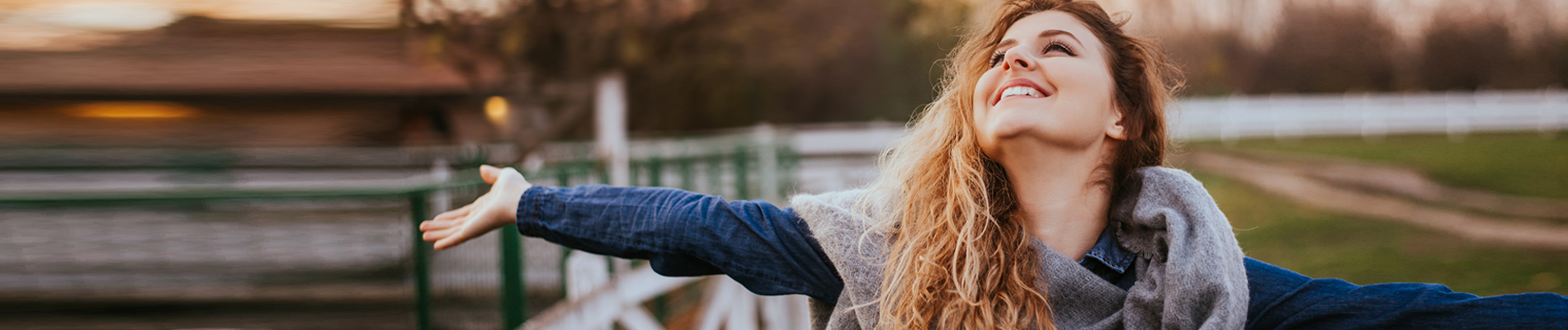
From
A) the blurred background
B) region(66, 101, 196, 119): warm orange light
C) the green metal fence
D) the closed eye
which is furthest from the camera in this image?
region(66, 101, 196, 119): warm orange light

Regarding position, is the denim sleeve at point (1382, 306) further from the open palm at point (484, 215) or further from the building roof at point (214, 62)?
the building roof at point (214, 62)

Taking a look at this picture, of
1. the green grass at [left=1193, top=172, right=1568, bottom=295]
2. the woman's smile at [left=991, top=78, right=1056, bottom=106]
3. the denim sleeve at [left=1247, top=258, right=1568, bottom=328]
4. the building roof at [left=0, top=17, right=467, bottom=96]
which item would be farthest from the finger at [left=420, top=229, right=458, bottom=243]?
the green grass at [left=1193, top=172, right=1568, bottom=295]

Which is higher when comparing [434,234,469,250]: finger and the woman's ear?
the woman's ear

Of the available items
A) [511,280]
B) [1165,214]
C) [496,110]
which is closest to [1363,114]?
[496,110]

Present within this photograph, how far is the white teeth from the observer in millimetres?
1618

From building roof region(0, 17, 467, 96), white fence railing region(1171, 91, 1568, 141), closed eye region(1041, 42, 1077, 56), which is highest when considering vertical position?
closed eye region(1041, 42, 1077, 56)

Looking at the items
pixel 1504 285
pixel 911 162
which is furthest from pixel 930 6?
pixel 911 162

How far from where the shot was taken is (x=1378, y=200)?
1247 centimetres

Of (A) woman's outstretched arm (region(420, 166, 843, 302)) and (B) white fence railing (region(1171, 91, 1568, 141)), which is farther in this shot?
(B) white fence railing (region(1171, 91, 1568, 141))

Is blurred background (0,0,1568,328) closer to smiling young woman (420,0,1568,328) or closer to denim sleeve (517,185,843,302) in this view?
smiling young woman (420,0,1568,328)

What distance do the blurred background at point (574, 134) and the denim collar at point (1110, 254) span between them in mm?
580

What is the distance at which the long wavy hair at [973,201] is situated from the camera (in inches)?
63.6

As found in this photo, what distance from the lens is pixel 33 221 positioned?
2209 millimetres

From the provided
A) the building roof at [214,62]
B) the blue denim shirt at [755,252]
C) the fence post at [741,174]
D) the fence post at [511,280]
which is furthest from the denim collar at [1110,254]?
the fence post at [741,174]
